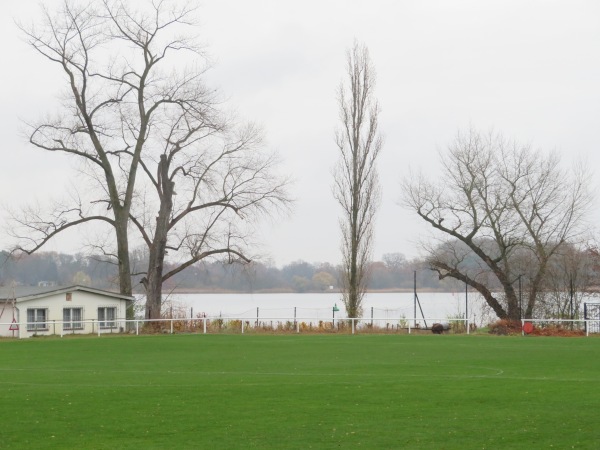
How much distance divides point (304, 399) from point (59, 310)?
37809 mm

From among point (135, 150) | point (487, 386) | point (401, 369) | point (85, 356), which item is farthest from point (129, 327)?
point (487, 386)

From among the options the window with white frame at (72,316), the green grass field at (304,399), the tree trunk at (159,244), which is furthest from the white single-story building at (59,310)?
the green grass field at (304,399)

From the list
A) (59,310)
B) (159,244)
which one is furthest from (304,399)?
(159,244)

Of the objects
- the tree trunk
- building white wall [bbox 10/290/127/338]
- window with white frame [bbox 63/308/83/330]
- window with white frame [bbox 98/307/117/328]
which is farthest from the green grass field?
the tree trunk

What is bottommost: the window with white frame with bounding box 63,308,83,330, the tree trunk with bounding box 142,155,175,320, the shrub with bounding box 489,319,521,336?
the shrub with bounding box 489,319,521,336

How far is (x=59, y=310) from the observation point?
179 ft

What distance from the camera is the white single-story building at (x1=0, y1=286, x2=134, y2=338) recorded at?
51.7 m

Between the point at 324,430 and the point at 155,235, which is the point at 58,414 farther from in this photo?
the point at 155,235

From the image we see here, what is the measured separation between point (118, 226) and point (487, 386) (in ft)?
133

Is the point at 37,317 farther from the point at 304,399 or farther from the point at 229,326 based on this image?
the point at 304,399

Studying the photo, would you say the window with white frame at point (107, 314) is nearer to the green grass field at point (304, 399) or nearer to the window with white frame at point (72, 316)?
the window with white frame at point (72, 316)

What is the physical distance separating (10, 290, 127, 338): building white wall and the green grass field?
1693 centimetres

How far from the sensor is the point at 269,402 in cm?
1886

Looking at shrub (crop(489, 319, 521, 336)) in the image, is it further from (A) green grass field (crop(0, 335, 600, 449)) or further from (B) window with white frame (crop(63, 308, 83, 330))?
(B) window with white frame (crop(63, 308, 83, 330))
